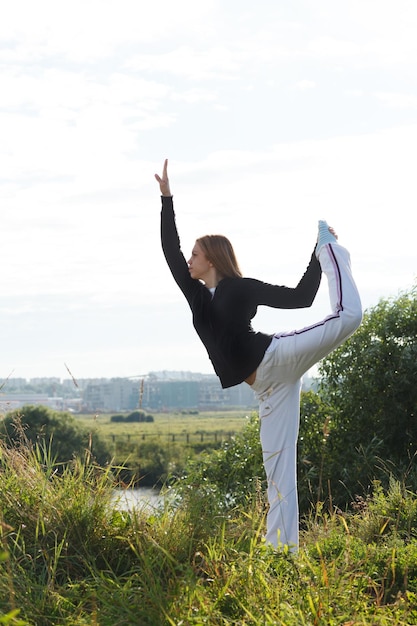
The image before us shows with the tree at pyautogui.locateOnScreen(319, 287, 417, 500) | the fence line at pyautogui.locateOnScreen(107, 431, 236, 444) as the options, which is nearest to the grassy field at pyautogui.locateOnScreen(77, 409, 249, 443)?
the fence line at pyautogui.locateOnScreen(107, 431, 236, 444)

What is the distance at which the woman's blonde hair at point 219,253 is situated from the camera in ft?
15.7

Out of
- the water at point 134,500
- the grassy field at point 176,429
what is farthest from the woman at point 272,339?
the grassy field at point 176,429

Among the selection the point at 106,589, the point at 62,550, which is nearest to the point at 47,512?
the point at 62,550

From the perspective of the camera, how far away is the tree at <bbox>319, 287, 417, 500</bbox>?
28.6 feet

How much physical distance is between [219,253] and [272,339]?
63 cm

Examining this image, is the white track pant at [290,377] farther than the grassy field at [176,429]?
No

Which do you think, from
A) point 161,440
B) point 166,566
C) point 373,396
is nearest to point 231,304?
point 166,566

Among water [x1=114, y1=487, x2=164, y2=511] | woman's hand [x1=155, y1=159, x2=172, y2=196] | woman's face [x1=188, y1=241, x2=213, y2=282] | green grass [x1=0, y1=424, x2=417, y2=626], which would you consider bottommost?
green grass [x1=0, y1=424, x2=417, y2=626]

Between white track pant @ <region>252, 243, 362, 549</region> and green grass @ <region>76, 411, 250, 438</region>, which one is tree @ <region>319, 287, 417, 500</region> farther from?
green grass @ <region>76, 411, 250, 438</region>

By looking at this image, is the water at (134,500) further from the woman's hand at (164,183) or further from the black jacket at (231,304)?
the woman's hand at (164,183)

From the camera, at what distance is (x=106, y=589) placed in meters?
3.67

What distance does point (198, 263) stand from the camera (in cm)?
485

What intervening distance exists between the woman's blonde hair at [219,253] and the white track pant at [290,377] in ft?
1.72

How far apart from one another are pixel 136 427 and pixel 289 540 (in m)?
67.8
